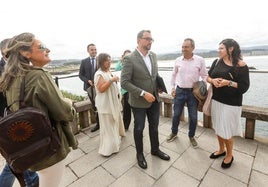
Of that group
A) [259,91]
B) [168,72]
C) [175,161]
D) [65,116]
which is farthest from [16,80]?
[259,91]

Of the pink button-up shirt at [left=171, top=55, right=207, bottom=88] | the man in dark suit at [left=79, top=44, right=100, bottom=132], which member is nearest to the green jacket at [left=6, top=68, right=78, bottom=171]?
the pink button-up shirt at [left=171, top=55, right=207, bottom=88]

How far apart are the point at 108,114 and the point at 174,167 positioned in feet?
3.61

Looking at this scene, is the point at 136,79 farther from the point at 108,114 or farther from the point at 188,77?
the point at 188,77

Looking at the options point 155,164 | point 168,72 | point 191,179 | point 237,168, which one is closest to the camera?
point 191,179

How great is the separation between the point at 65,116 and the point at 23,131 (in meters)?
0.25

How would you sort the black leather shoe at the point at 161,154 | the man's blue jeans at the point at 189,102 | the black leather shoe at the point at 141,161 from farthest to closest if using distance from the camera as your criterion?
1. the man's blue jeans at the point at 189,102
2. the black leather shoe at the point at 161,154
3. the black leather shoe at the point at 141,161

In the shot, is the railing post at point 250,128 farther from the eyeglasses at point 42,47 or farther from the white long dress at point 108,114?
the eyeglasses at point 42,47

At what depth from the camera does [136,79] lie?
1982 mm

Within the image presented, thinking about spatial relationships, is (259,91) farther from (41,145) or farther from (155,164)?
(41,145)

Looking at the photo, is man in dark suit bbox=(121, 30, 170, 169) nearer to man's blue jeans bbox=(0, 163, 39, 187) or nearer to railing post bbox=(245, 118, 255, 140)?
man's blue jeans bbox=(0, 163, 39, 187)

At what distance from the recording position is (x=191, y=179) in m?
1.81

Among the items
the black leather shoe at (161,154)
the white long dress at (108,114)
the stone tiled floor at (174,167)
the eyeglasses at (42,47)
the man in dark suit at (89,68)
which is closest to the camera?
the eyeglasses at (42,47)

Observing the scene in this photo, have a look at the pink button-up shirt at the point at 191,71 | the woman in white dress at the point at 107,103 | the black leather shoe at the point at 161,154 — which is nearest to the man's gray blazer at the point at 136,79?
the woman in white dress at the point at 107,103

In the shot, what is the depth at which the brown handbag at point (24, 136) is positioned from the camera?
0.93m
